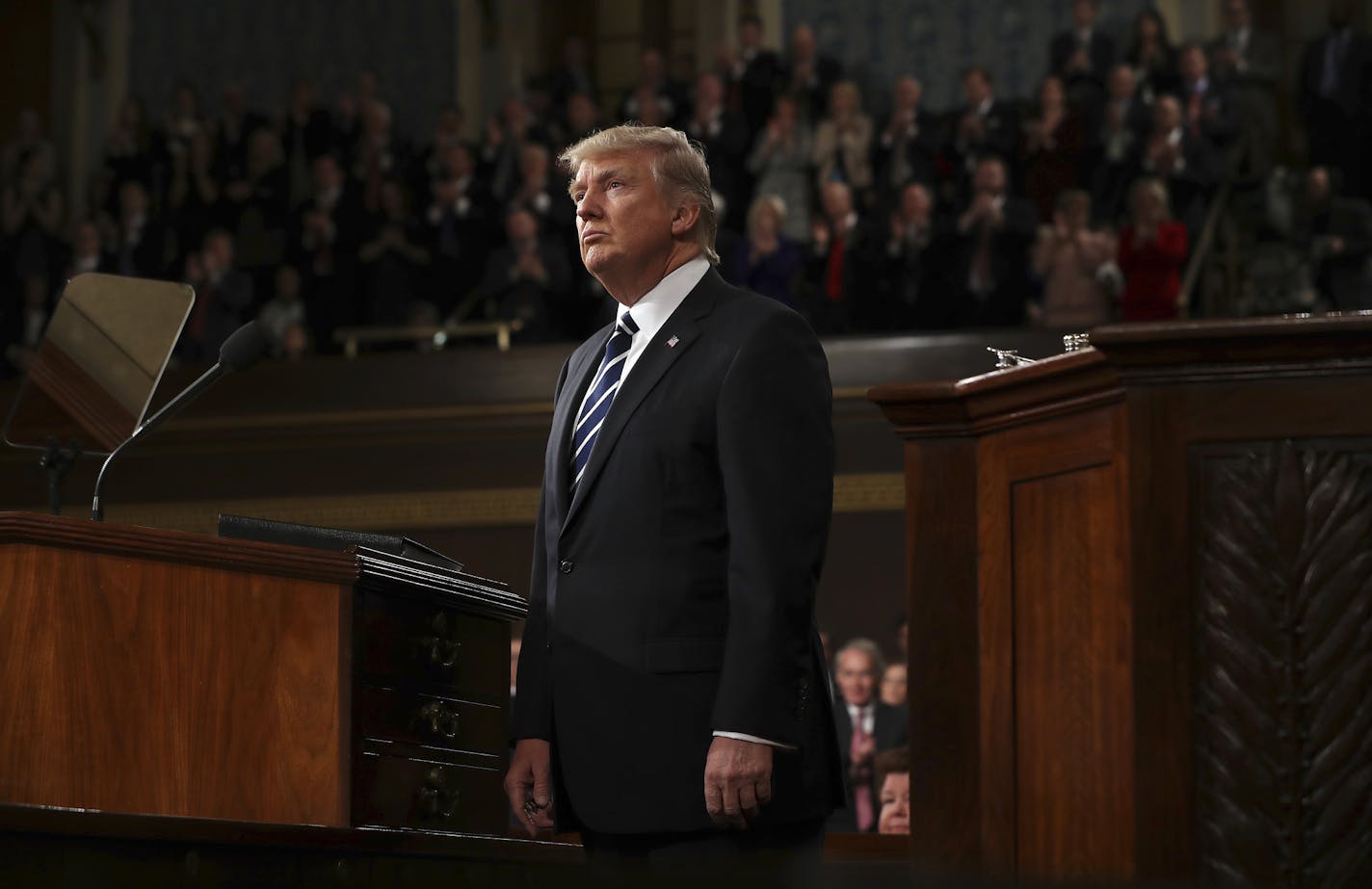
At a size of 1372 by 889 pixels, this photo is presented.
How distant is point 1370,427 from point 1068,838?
66 cm

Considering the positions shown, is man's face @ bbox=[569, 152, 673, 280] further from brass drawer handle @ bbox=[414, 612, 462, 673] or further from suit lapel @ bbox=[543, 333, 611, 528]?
brass drawer handle @ bbox=[414, 612, 462, 673]

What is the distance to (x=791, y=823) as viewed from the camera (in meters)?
2.28

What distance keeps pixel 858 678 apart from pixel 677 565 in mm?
3968

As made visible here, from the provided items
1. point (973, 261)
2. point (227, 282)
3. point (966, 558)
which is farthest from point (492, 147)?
point (966, 558)

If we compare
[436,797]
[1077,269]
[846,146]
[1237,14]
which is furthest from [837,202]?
[436,797]

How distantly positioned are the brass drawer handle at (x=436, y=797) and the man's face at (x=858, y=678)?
3400mm

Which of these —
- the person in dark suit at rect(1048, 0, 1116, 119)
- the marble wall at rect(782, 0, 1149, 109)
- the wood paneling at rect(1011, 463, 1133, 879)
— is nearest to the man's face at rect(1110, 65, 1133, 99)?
the person in dark suit at rect(1048, 0, 1116, 119)

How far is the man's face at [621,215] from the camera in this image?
2459 mm

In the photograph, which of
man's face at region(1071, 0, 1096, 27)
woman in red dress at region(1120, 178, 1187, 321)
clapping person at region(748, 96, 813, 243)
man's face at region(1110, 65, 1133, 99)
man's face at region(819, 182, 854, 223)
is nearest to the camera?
woman in red dress at region(1120, 178, 1187, 321)

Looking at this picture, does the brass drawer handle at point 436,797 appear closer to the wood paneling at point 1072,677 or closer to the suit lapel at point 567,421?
the suit lapel at point 567,421

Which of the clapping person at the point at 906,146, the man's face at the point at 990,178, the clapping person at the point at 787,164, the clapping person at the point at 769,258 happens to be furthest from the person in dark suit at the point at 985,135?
the clapping person at the point at 769,258

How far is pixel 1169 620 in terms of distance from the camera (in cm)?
228

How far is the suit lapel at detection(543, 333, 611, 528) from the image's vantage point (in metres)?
2.49

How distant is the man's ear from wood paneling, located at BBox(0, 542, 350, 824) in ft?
2.27
